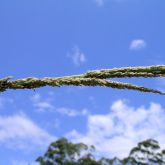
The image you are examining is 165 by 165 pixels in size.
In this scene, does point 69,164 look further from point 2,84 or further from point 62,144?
point 2,84

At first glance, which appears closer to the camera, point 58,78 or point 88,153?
point 58,78

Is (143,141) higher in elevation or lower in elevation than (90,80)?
higher

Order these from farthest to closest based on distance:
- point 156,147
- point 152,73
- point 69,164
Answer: point 69,164 → point 156,147 → point 152,73

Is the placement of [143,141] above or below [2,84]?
above

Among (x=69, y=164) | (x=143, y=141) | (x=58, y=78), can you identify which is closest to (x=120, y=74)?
(x=58, y=78)

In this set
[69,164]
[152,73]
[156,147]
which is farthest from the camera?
[69,164]

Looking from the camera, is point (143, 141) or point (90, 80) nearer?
point (90, 80)

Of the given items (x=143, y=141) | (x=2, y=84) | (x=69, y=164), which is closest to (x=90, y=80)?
(x=2, y=84)

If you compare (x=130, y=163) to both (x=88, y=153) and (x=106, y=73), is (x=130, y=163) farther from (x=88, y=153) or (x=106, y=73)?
(x=106, y=73)
